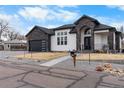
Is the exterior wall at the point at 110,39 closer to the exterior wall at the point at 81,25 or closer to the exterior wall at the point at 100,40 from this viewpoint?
the exterior wall at the point at 100,40

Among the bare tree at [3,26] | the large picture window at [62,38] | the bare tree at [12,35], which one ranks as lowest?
the large picture window at [62,38]

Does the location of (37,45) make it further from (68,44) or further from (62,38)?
(68,44)

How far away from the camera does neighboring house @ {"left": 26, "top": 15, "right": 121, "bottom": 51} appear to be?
23.8m

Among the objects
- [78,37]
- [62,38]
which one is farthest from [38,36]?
[78,37]

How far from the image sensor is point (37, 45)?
30.3 m

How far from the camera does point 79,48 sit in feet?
83.8

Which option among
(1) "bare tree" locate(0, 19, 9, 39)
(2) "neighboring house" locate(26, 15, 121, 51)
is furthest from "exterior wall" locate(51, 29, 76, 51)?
(1) "bare tree" locate(0, 19, 9, 39)

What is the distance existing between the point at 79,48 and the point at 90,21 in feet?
14.2

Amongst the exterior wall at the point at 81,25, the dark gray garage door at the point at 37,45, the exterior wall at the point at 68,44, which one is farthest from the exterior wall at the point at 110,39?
the dark gray garage door at the point at 37,45

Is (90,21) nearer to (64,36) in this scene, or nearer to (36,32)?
(64,36)

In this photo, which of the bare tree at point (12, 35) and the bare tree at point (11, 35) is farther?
the bare tree at point (11, 35)

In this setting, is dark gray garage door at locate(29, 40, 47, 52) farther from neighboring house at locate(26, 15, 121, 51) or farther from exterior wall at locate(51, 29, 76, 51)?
exterior wall at locate(51, 29, 76, 51)

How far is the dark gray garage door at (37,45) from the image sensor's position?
29.4m
